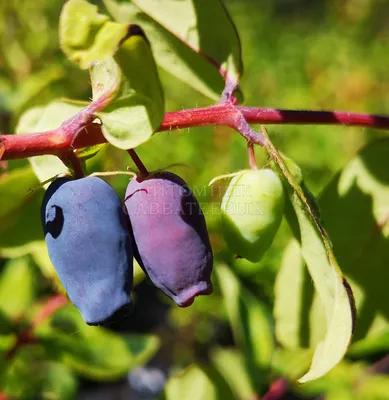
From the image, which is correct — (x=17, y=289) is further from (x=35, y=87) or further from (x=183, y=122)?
(x=183, y=122)

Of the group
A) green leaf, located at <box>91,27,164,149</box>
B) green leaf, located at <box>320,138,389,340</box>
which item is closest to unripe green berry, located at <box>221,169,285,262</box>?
green leaf, located at <box>91,27,164,149</box>

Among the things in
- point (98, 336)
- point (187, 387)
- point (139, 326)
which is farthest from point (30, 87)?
point (139, 326)

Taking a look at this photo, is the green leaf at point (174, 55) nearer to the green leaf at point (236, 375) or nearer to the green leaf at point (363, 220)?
the green leaf at point (363, 220)

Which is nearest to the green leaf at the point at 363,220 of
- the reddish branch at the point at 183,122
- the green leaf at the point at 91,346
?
the reddish branch at the point at 183,122

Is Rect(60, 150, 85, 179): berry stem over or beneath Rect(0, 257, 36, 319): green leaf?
over

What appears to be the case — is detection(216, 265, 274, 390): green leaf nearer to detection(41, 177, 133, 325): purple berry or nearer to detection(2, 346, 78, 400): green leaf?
detection(2, 346, 78, 400): green leaf

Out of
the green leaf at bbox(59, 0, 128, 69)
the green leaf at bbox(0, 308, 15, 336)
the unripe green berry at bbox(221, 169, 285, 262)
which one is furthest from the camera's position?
the green leaf at bbox(0, 308, 15, 336)
